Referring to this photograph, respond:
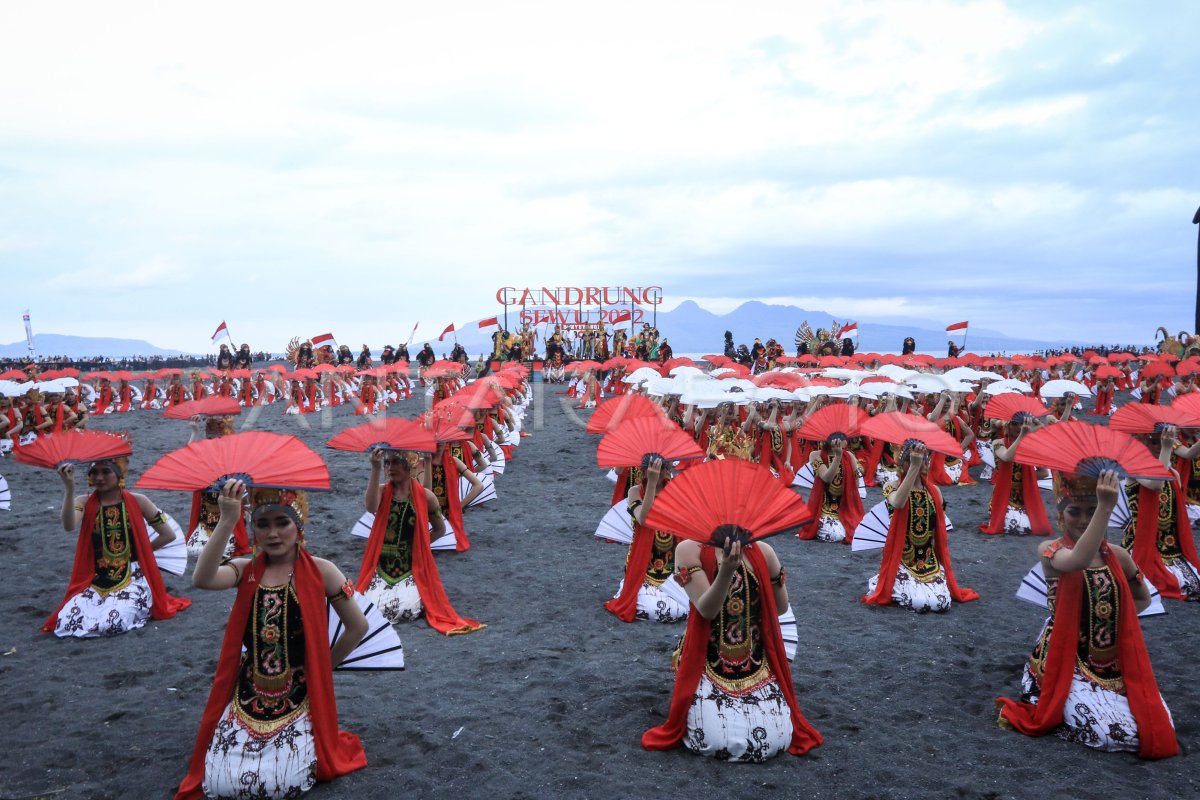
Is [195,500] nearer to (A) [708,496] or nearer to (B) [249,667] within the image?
(B) [249,667]

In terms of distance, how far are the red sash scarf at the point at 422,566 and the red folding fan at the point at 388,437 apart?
636 mm

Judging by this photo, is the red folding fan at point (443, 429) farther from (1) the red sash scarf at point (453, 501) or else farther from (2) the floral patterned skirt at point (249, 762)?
(2) the floral patterned skirt at point (249, 762)

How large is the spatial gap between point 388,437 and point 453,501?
3604mm

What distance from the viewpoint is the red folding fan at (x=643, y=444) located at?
576 cm

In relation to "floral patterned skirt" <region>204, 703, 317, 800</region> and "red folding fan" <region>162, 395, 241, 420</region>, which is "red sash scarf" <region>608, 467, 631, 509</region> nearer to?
"floral patterned skirt" <region>204, 703, 317, 800</region>

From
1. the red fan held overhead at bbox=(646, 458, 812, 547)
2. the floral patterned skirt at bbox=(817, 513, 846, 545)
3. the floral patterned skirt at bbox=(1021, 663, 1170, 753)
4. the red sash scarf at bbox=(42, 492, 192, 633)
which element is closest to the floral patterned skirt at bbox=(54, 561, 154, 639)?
the red sash scarf at bbox=(42, 492, 192, 633)

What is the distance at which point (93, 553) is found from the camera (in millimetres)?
6613

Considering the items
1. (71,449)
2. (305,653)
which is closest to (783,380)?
(71,449)

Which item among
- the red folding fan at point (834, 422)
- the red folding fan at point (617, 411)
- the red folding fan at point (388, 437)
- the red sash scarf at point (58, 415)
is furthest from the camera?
the red sash scarf at point (58, 415)

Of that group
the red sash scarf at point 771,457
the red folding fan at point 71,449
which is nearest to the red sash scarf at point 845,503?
the red sash scarf at point 771,457

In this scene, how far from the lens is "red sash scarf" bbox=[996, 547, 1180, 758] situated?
4.32m

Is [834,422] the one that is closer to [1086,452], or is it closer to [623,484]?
[623,484]

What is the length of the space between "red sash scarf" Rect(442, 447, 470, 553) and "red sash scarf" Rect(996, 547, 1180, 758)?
258 inches

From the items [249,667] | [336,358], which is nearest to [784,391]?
[249,667]
